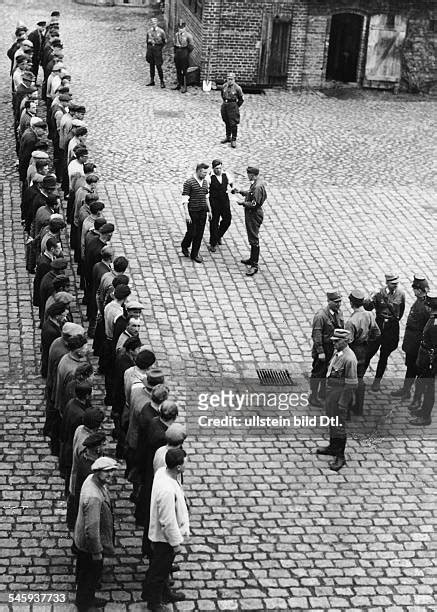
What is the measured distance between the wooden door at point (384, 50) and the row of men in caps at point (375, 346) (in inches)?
569

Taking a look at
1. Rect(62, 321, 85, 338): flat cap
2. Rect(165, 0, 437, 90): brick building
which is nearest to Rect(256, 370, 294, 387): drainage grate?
Rect(62, 321, 85, 338): flat cap

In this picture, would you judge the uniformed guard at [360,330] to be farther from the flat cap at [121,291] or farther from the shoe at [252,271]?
Answer: the shoe at [252,271]

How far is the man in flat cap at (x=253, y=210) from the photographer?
1513 cm

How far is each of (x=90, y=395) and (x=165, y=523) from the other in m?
1.75

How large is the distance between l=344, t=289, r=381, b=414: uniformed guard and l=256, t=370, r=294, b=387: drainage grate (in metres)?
0.94

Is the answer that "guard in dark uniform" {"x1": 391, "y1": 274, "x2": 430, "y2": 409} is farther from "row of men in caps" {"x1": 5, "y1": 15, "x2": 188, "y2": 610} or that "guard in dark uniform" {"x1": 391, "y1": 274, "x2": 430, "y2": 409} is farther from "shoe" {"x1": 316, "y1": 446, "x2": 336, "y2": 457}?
"row of men in caps" {"x1": 5, "y1": 15, "x2": 188, "y2": 610}

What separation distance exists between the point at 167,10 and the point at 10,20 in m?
4.44

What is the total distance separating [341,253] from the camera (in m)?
16.3

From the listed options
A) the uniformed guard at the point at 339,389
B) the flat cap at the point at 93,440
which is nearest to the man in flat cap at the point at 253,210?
the uniformed guard at the point at 339,389

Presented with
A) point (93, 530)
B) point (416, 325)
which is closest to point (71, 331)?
point (93, 530)

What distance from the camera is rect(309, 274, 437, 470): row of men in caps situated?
11297 mm

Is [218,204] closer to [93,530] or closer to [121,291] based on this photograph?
[121,291]

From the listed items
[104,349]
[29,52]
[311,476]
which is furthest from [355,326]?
[29,52]

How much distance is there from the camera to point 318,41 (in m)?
25.3
